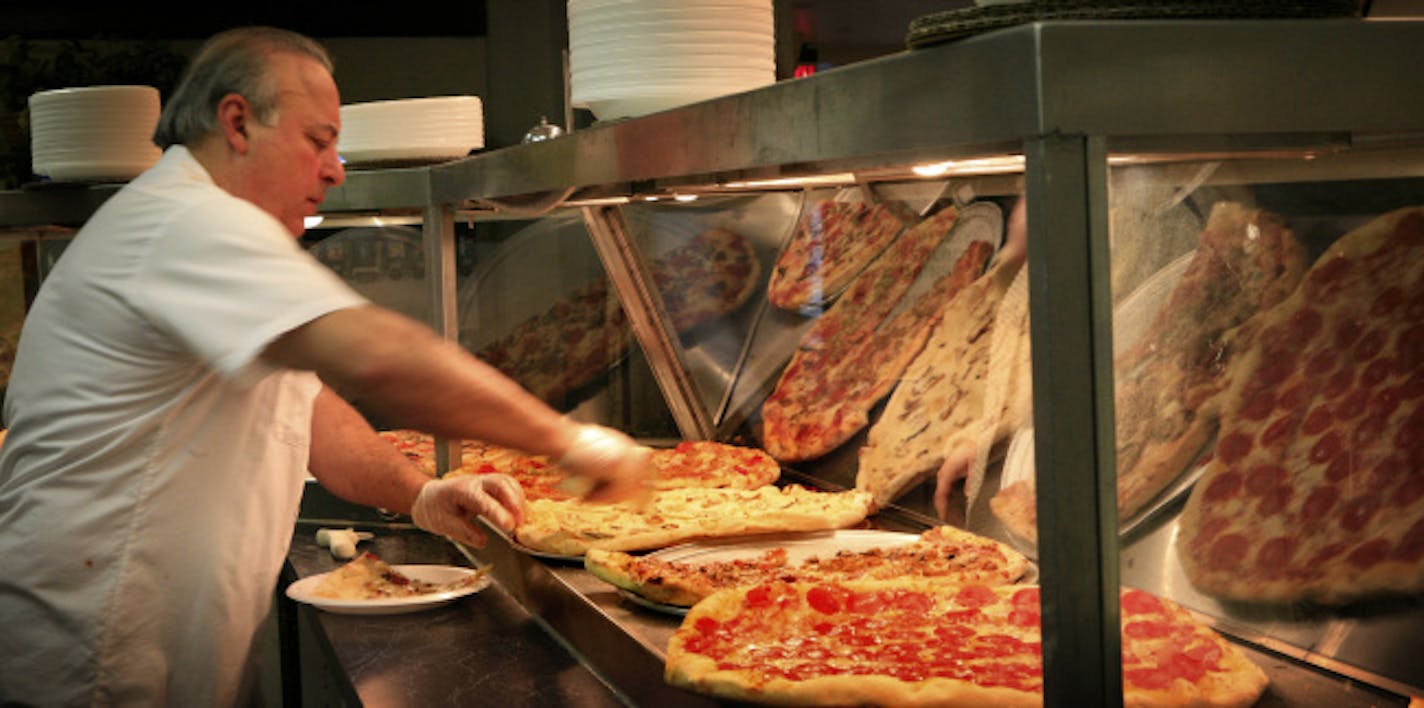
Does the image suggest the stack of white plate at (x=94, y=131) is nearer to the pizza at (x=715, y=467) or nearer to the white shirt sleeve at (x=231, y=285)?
the pizza at (x=715, y=467)

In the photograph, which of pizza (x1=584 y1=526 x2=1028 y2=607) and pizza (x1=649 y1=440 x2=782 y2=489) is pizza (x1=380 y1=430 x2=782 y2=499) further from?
pizza (x1=584 y1=526 x2=1028 y2=607)

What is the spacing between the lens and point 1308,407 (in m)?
1.61

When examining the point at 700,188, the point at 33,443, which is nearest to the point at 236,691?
the point at 33,443

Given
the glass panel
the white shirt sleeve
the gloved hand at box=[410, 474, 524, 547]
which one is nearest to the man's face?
the white shirt sleeve

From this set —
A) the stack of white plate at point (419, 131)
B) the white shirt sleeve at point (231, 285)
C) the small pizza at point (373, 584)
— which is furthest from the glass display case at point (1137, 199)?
the stack of white plate at point (419, 131)

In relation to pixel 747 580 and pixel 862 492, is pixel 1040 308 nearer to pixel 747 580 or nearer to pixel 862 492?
pixel 747 580

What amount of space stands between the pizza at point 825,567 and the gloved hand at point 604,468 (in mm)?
295

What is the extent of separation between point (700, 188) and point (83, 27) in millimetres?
7099

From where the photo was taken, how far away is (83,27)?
8.59m

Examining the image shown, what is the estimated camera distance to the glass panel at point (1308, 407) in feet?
5.01

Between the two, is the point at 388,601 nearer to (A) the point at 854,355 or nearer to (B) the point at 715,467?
(B) the point at 715,467

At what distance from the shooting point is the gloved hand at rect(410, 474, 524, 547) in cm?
284

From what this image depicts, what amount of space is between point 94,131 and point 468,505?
2.33 m

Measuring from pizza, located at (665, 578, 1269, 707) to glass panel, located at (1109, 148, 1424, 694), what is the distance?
9 cm
